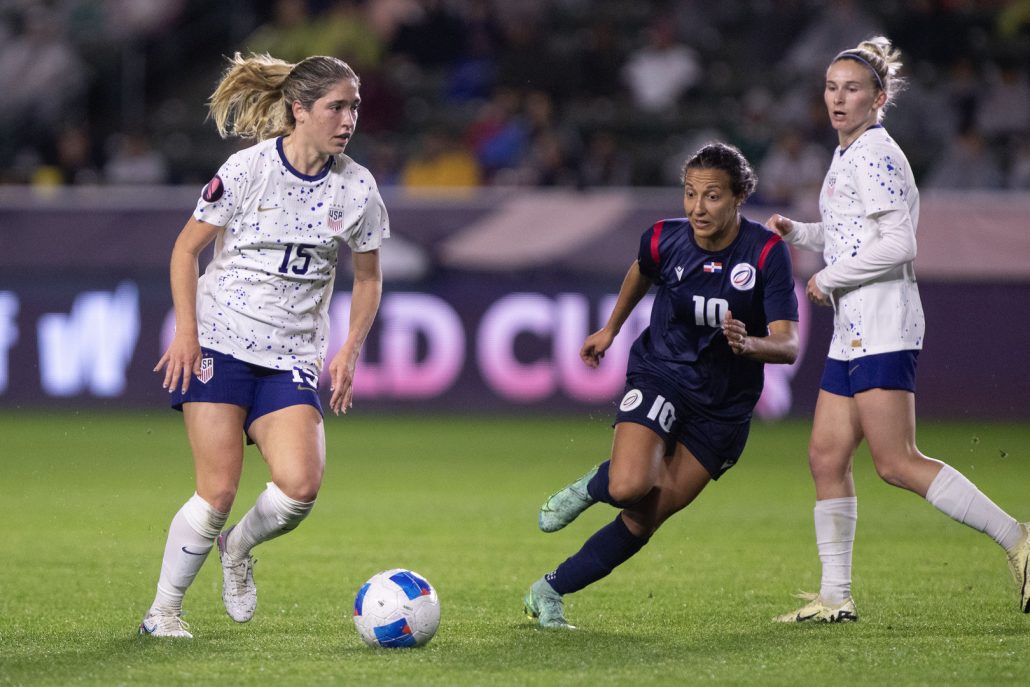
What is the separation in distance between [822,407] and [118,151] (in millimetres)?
11144

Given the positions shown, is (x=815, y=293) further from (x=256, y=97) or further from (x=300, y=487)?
(x=256, y=97)

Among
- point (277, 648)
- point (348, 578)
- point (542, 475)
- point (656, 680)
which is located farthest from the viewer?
point (542, 475)

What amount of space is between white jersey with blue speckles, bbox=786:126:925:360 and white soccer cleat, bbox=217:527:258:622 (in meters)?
2.38

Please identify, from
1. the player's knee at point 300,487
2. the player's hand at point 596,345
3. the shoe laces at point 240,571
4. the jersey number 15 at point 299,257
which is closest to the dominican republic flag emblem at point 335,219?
the jersey number 15 at point 299,257

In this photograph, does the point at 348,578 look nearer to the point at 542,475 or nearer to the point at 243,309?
the point at 243,309

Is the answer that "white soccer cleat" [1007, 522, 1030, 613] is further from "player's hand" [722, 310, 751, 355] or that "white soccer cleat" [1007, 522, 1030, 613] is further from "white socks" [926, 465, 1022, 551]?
"player's hand" [722, 310, 751, 355]

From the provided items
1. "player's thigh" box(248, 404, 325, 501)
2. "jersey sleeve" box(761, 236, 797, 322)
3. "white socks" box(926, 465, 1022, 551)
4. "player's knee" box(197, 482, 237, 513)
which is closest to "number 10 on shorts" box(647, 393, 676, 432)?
"jersey sleeve" box(761, 236, 797, 322)

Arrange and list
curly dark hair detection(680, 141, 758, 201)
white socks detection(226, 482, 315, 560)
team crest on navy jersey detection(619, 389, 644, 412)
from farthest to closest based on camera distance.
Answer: team crest on navy jersey detection(619, 389, 644, 412), curly dark hair detection(680, 141, 758, 201), white socks detection(226, 482, 315, 560)

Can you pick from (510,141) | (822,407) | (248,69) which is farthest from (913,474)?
(510,141)

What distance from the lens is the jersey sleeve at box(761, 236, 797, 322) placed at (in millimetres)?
5484

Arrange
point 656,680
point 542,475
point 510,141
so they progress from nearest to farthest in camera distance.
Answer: point 656,680, point 542,475, point 510,141

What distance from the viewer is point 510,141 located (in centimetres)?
1483

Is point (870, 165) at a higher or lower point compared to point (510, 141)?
lower

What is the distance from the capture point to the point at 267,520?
17.5ft
